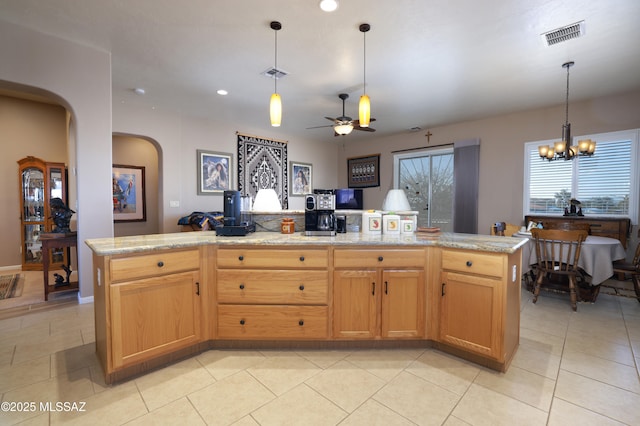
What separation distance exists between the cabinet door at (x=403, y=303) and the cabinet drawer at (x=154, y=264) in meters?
1.49

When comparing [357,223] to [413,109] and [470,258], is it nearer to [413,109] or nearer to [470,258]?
[470,258]

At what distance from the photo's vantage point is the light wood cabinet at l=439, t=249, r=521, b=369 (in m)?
1.97

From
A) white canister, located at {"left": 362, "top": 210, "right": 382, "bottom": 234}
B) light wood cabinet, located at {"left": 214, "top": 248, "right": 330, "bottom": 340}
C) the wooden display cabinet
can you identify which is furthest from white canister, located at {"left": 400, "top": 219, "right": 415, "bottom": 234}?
the wooden display cabinet

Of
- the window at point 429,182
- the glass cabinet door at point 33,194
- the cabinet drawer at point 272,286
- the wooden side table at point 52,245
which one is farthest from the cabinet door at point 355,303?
the glass cabinet door at point 33,194

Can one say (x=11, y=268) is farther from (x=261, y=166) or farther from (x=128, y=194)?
(x=261, y=166)

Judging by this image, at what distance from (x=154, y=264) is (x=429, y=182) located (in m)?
5.95

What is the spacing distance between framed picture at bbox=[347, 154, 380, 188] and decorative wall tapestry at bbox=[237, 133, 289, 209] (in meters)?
1.93

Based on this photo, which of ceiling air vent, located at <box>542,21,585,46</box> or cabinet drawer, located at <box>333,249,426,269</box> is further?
ceiling air vent, located at <box>542,21,585,46</box>

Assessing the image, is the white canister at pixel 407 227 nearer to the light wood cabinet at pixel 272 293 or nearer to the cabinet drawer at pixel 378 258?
the cabinet drawer at pixel 378 258

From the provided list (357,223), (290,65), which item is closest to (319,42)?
A: (290,65)

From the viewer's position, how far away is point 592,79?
3.75 m

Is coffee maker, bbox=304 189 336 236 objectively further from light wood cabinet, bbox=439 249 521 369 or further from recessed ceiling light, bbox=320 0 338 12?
recessed ceiling light, bbox=320 0 338 12

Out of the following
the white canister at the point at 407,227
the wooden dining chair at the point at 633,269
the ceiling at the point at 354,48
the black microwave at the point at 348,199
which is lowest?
the wooden dining chair at the point at 633,269

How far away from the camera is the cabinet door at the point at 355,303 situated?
7.45ft
